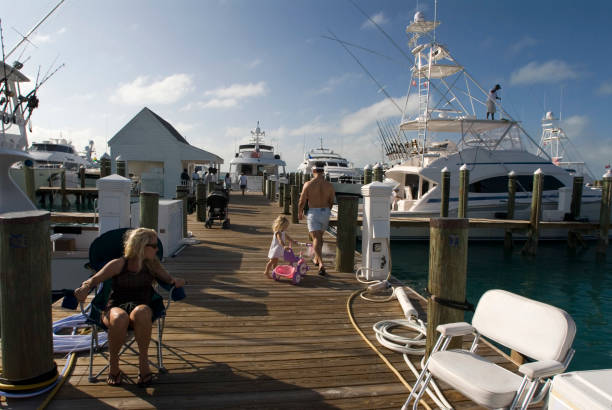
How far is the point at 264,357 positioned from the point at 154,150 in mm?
19137

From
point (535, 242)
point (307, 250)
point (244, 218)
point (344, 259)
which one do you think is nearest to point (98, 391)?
point (344, 259)

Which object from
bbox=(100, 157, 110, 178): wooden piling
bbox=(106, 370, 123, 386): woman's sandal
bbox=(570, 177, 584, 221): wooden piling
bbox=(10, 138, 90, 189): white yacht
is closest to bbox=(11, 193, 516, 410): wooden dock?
bbox=(106, 370, 123, 386): woman's sandal

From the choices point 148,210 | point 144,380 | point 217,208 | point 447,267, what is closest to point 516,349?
point 447,267

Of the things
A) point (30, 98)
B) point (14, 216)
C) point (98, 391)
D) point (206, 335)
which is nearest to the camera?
point (14, 216)

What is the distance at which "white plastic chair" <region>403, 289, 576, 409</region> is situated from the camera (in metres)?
1.96

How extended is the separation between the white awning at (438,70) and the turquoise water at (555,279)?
711 centimetres

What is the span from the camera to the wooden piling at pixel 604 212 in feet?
39.8

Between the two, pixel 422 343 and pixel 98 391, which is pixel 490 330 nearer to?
pixel 422 343

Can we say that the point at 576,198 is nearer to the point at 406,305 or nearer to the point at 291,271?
the point at 406,305

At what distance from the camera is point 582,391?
1.51 m

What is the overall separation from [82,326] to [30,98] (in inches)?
409

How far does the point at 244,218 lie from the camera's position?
13.0 meters

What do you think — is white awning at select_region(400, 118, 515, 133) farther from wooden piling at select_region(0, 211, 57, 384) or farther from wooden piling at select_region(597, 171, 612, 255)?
wooden piling at select_region(0, 211, 57, 384)

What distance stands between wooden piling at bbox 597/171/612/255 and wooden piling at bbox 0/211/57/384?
14.9m
